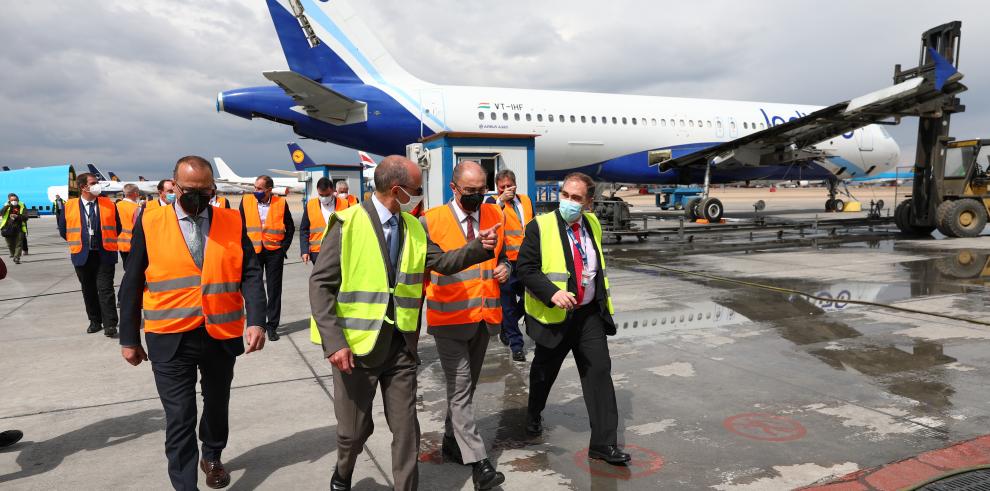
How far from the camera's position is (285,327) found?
7.73 metres

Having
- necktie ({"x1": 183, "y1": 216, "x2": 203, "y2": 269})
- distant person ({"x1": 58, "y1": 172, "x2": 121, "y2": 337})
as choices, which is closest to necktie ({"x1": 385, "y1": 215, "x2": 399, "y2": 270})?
necktie ({"x1": 183, "y1": 216, "x2": 203, "y2": 269})

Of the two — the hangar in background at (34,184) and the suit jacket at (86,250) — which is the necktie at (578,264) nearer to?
the suit jacket at (86,250)

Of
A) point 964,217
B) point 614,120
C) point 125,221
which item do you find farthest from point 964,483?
point 614,120

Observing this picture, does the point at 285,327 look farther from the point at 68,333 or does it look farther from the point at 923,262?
the point at 923,262

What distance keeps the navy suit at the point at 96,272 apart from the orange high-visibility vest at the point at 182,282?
16.4 ft

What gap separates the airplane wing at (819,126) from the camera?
14945mm

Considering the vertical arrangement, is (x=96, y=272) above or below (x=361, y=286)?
below

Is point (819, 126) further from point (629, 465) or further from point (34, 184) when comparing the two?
point (34, 184)

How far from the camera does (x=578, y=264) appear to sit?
387cm

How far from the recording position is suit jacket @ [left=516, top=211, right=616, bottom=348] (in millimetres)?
A: 3782

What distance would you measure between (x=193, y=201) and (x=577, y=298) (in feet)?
7.34

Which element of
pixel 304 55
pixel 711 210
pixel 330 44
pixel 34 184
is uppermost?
pixel 330 44

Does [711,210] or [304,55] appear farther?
[711,210]

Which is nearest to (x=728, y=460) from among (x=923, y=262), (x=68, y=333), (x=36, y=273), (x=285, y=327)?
(x=285, y=327)
